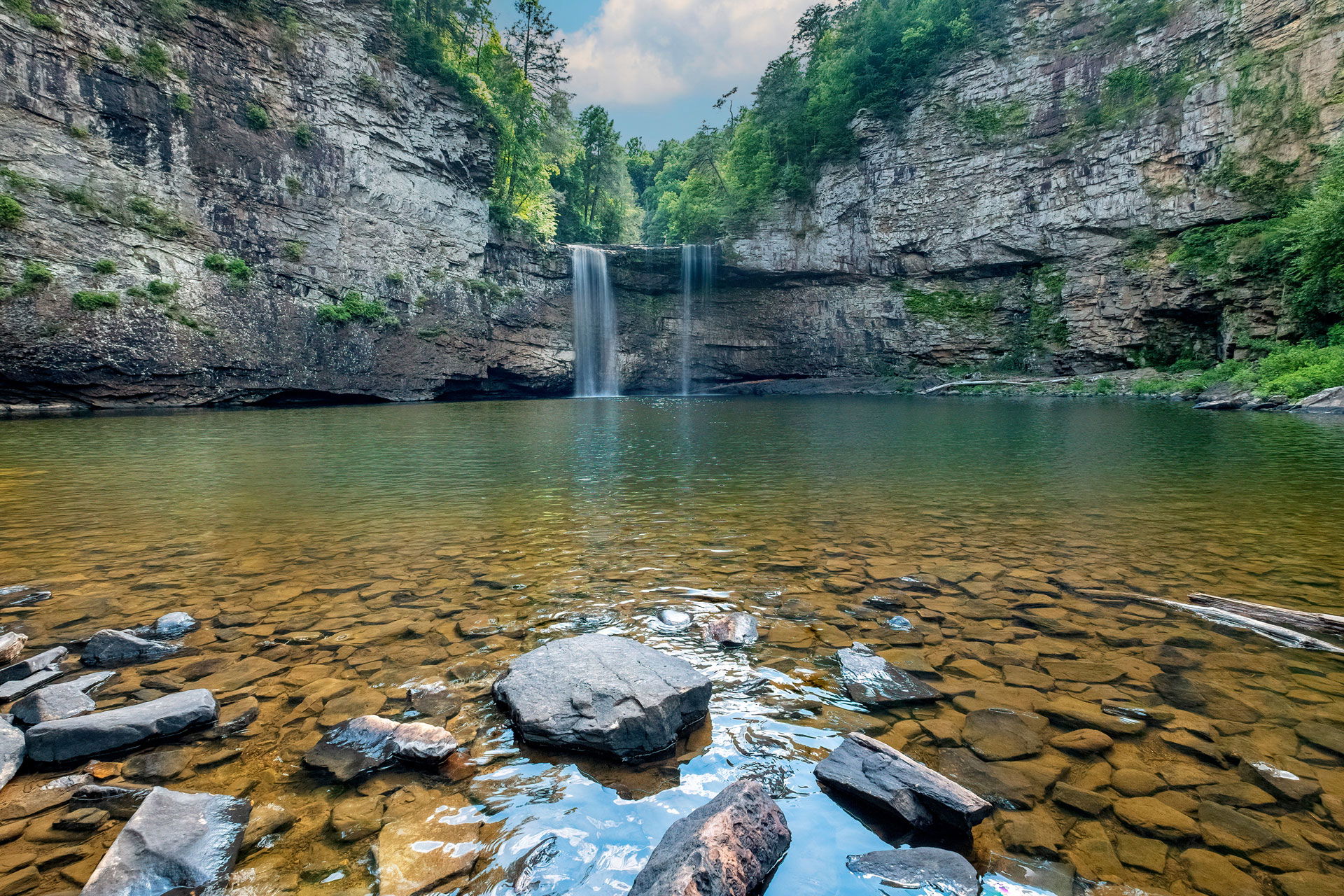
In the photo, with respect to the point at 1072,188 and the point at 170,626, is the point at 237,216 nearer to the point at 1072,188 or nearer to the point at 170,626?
the point at 170,626

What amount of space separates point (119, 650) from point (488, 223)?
104 ft

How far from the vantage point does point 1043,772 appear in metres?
2.05

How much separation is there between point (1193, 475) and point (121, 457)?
1563 centimetres

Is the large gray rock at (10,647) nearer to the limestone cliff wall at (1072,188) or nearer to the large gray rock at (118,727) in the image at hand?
the large gray rock at (118,727)

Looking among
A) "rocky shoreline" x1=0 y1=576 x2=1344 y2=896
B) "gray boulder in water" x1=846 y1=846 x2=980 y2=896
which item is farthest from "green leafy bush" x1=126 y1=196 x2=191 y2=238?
"gray boulder in water" x1=846 y1=846 x2=980 y2=896

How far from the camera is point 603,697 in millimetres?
2357

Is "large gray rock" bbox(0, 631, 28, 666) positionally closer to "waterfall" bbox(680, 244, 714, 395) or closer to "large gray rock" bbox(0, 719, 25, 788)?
"large gray rock" bbox(0, 719, 25, 788)

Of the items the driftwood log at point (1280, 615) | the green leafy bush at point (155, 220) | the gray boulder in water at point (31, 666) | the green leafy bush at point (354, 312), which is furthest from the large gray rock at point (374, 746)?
the green leafy bush at point (354, 312)

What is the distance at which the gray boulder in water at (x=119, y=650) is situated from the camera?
2.84 meters

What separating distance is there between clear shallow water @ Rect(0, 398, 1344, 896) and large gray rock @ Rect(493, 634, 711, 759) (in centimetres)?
9

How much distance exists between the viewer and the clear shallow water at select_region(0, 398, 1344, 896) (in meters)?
1.86

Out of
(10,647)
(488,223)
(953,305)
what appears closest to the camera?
(10,647)

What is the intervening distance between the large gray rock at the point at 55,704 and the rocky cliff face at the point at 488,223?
22.9 metres

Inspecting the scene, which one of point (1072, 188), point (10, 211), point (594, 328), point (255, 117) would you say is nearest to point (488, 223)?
point (594, 328)
